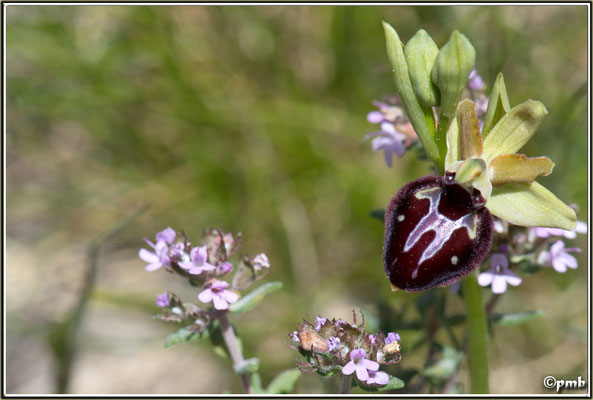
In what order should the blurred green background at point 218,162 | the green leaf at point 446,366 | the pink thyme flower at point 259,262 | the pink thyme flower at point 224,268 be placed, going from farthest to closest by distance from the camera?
the blurred green background at point 218,162 → the green leaf at point 446,366 → the pink thyme flower at point 259,262 → the pink thyme flower at point 224,268

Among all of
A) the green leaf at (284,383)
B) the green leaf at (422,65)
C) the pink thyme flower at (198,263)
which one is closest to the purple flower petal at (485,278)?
the green leaf at (422,65)

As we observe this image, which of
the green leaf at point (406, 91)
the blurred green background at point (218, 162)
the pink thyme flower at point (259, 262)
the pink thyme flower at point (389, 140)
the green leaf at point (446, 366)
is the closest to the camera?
the green leaf at point (406, 91)

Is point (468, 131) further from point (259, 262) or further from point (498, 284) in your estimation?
point (259, 262)

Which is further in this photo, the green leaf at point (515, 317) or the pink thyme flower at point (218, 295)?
the green leaf at point (515, 317)

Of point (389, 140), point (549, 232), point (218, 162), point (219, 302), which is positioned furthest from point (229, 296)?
point (218, 162)

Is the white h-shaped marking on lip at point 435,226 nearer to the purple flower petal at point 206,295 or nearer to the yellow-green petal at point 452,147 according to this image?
the yellow-green petal at point 452,147

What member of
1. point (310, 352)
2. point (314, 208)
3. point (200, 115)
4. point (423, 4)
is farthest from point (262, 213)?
point (310, 352)

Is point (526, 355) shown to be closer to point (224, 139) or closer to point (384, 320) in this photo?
point (384, 320)
